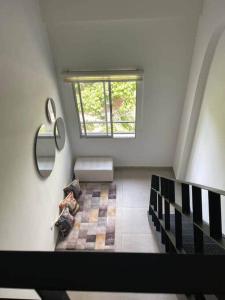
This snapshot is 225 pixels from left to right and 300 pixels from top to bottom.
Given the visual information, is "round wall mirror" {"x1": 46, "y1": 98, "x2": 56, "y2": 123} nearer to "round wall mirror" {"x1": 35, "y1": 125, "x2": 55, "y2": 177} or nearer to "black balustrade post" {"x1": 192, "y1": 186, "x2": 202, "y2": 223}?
"round wall mirror" {"x1": 35, "y1": 125, "x2": 55, "y2": 177}

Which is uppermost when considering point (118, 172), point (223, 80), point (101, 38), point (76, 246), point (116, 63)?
point (101, 38)

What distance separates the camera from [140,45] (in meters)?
3.59

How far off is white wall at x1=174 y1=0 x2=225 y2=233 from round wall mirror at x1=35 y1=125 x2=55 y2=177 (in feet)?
7.08

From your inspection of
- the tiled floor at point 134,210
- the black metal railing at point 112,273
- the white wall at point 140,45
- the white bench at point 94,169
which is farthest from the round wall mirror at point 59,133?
the black metal railing at point 112,273

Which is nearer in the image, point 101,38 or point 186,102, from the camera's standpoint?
point 101,38

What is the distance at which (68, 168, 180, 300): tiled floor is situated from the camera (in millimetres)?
3010

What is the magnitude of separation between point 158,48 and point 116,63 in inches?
26.0

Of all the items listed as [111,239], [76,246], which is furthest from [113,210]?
[76,246]

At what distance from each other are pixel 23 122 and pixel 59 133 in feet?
4.62

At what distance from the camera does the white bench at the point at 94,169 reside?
15.8 ft

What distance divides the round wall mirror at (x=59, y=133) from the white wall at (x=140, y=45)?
0.35 meters

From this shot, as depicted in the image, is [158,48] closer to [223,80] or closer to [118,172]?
[223,80]

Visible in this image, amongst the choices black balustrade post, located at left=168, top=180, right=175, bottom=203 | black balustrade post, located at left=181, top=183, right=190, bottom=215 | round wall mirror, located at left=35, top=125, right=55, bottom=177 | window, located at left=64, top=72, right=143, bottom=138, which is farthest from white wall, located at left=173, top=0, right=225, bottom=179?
round wall mirror, located at left=35, top=125, right=55, bottom=177

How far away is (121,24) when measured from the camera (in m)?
3.37
